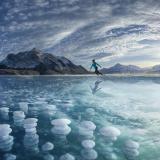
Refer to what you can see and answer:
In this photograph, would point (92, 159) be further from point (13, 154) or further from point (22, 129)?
point (22, 129)

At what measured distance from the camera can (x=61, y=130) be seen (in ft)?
32.7

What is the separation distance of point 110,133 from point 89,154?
198cm

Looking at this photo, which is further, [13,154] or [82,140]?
[82,140]

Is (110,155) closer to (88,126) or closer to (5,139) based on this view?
(88,126)

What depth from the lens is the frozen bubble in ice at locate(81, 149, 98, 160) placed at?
755 centimetres


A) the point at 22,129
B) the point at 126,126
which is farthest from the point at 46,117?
the point at 126,126

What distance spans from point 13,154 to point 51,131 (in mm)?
2246

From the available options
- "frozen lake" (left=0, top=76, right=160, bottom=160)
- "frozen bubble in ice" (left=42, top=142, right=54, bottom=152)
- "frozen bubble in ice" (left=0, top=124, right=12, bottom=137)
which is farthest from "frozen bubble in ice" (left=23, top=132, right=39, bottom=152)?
"frozen bubble in ice" (left=0, top=124, right=12, bottom=137)

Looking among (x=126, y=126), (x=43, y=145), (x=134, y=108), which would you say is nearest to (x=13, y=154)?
(x=43, y=145)

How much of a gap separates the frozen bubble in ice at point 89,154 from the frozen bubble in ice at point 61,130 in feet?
5.87

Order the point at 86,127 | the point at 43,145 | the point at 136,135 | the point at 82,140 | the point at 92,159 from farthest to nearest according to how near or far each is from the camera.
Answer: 1. the point at 86,127
2. the point at 136,135
3. the point at 82,140
4. the point at 43,145
5. the point at 92,159

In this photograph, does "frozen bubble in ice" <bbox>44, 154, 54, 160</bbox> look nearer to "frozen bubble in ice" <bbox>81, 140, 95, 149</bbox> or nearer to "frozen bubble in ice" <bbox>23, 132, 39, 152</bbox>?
"frozen bubble in ice" <bbox>23, 132, 39, 152</bbox>

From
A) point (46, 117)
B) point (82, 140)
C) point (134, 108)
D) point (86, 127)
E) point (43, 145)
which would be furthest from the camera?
point (134, 108)

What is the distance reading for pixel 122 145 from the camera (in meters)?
8.62
